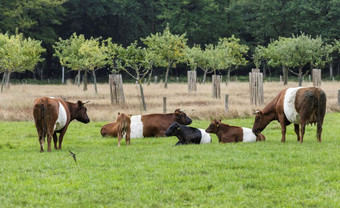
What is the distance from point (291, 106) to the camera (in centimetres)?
1402

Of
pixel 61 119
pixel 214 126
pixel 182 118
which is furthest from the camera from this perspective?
pixel 182 118

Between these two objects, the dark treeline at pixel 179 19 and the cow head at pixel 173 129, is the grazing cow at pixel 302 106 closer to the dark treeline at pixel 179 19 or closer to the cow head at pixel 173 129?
the cow head at pixel 173 129

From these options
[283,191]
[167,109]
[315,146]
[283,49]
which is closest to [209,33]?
[283,49]

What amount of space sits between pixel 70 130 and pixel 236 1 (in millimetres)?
66436

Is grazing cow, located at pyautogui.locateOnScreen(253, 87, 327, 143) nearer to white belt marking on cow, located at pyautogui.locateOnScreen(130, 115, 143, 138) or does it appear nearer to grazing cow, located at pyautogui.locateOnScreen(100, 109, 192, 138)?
grazing cow, located at pyautogui.locateOnScreen(100, 109, 192, 138)

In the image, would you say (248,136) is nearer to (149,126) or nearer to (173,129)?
(173,129)

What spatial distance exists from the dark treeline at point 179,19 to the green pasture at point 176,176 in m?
58.2

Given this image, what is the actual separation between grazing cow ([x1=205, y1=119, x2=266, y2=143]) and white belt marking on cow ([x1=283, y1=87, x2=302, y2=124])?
4.12ft

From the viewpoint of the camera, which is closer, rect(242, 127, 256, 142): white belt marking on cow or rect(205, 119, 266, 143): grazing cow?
rect(205, 119, 266, 143): grazing cow

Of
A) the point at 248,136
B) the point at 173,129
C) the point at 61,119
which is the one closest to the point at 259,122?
the point at 248,136

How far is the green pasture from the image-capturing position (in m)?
7.64

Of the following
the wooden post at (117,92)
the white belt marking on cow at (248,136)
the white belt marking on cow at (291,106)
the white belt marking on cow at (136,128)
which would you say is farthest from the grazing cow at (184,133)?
the wooden post at (117,92)

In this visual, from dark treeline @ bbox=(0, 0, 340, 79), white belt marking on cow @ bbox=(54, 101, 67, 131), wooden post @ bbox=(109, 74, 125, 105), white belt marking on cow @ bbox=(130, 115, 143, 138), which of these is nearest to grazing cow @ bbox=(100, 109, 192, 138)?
white belt marking on cow @ bbox=(130, 115, 143, 138)

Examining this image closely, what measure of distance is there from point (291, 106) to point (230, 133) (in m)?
2.00
